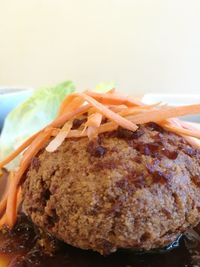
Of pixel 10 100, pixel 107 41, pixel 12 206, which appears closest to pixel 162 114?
pixel 12 206

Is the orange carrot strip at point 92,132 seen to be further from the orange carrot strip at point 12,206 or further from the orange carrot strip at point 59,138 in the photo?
the orange carrot strip at point 12,206

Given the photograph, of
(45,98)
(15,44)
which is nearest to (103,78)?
(15,44)

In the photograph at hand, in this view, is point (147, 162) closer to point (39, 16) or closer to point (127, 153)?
point (127, 153)

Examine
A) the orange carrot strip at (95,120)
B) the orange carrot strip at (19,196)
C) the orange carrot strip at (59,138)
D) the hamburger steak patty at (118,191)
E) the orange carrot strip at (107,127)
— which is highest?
the orange carrot strip at (95,120)

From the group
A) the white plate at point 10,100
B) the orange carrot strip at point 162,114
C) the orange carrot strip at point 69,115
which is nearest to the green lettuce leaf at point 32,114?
the white plate at point 10,100

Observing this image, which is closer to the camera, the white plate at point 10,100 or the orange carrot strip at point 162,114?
the orange carrot strip at point 162,114

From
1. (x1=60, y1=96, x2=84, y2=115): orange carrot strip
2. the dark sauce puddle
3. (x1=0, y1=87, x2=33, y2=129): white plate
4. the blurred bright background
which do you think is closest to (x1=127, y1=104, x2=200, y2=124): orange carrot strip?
(x1=60, y1=96, x2=84, y2=115): orange carrot strip
